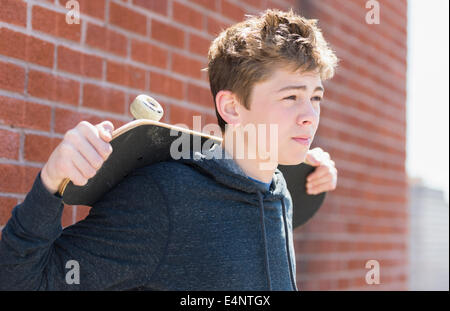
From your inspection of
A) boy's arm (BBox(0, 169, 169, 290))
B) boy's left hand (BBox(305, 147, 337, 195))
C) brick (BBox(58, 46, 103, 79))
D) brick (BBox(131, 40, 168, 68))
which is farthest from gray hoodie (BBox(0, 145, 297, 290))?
brick (BBox(131, 40, 168, 68))

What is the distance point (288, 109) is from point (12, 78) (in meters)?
0.89

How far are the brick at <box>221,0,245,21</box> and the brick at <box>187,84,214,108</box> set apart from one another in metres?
0.46

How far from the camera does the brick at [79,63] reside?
201cm

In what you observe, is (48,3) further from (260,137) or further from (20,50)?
(260,137)

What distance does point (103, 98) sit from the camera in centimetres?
216

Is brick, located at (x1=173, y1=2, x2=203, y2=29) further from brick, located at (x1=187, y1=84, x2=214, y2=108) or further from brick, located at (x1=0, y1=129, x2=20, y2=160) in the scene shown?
brick, located at (x1=0, y1=129, x2=20, y2=160)

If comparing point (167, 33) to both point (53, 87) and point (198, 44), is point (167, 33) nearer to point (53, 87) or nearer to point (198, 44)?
point (198, 44)

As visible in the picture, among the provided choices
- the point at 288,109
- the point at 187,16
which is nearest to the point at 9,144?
the point at 288,109

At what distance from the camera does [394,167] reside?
454 centimetres

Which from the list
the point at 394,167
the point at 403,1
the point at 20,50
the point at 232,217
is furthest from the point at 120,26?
the point at 403,1

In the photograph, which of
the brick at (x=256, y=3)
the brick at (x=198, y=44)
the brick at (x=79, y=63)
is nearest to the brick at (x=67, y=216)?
the brick at (x=79, y=63)

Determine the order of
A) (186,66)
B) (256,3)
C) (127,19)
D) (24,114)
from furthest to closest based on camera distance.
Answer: (256,3) < (186,66) < (127,19) < (24,114)

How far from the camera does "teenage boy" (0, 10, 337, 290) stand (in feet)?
4.09

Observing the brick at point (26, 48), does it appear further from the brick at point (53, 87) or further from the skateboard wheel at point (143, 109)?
the skateboard wheel at point (143, 109)
